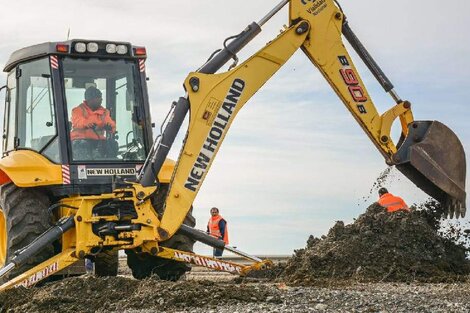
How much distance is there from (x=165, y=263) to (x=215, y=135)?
1.98 meters

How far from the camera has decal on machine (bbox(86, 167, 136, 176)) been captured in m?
11.5

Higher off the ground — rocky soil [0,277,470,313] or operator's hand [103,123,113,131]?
operator's hand [103,123,113,131]

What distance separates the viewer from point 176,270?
12.3 metres

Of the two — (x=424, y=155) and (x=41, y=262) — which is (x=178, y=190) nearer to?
(x=41, y=262)

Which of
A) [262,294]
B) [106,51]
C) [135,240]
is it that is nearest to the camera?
[262,294]

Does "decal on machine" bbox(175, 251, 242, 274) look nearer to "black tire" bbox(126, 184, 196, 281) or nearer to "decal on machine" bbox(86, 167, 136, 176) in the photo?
"black tire" bbox(126, 184, 196, 281)

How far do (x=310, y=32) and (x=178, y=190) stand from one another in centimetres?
258

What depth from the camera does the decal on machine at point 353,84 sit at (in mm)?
11594

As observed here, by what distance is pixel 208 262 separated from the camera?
468 inches

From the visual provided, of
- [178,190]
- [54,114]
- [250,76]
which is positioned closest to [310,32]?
[250,76]

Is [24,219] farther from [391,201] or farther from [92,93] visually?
[391,201]

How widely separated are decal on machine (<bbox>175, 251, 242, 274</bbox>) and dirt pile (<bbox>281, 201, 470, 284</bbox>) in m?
0.63

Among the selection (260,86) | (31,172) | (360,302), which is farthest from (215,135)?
(360,302)

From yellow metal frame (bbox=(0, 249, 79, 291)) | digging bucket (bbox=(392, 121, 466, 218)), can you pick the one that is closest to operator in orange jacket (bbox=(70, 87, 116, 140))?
yellow metal frame (bbox=(0, 249, 79, 291))
